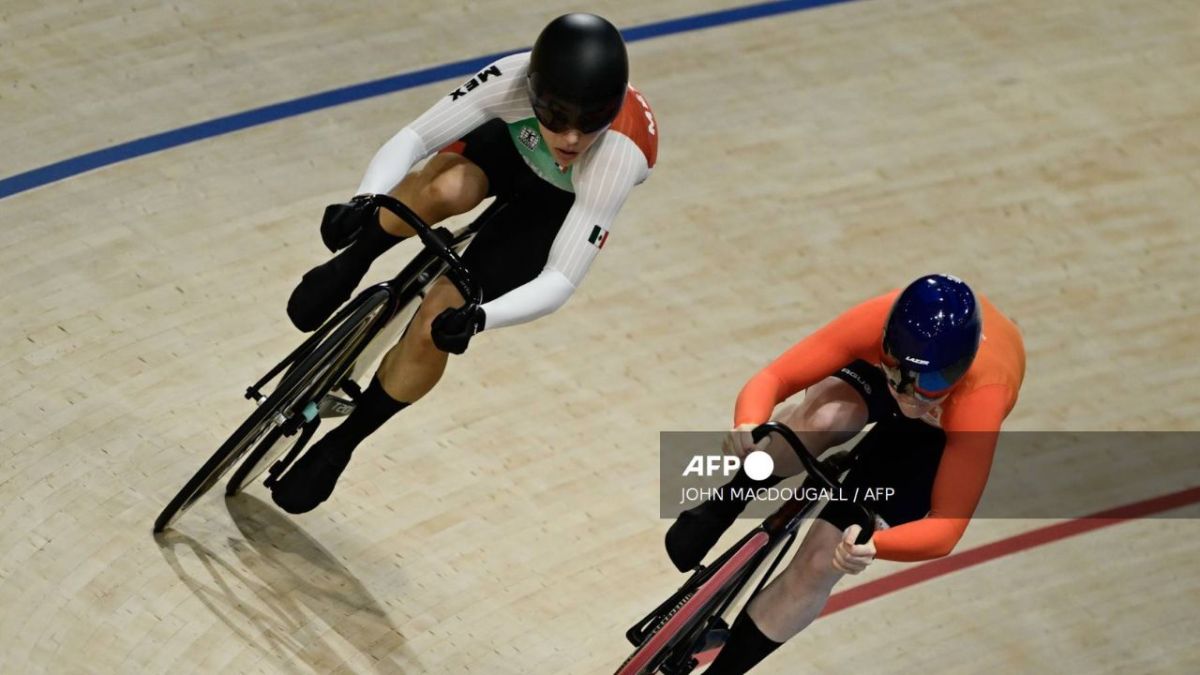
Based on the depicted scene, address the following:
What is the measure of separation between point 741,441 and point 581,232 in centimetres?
61

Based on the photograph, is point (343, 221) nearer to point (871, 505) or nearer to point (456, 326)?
point (456, 326)

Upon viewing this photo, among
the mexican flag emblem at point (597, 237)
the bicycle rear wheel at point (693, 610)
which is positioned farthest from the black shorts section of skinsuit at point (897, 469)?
the mexican flag emblem at point (597, 237)

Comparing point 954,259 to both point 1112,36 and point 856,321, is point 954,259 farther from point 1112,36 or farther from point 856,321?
point 856,321

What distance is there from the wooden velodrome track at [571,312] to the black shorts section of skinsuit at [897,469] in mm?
881

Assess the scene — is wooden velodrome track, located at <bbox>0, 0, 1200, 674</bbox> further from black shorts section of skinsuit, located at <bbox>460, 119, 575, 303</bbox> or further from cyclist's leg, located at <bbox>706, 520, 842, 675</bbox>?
black shorts section of skinsuit, located at <bbox>460, 119, 575, 303</bbox>

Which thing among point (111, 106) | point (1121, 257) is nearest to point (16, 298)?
point (111, 106)

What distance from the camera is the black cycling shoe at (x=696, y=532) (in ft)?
12.0

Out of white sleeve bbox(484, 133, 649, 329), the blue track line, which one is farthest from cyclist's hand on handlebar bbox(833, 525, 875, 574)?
the blue track line

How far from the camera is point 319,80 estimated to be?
18.9 ft

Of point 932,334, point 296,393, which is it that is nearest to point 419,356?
point 296,393

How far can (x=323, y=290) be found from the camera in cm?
376

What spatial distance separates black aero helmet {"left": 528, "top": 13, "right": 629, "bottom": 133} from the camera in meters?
3.35

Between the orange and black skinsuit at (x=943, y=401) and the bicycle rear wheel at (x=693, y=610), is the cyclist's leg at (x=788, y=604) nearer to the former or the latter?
the bicycle rear wheel at (x=693, y=610)

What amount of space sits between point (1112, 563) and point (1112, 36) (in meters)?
2.85
